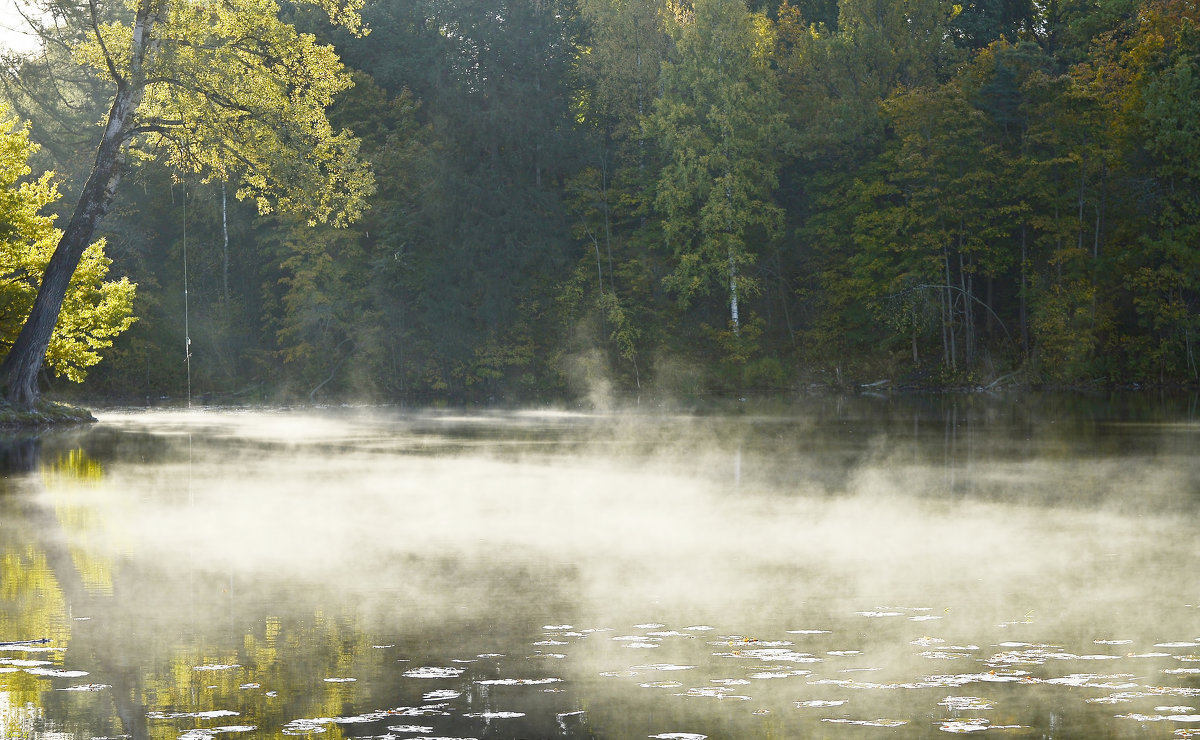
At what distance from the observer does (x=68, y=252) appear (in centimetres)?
2978

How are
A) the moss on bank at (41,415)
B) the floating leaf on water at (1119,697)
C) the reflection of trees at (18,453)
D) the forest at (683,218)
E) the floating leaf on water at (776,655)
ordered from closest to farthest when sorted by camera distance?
the floating leaf on water at (1119,697), the floating leaf on water at (776,655), the reflection of trees at (18,453), the moss on bank at (41,415), the forest at (683,218)

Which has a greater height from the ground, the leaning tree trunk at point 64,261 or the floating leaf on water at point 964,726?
the leaning tree trunk at point 64,261

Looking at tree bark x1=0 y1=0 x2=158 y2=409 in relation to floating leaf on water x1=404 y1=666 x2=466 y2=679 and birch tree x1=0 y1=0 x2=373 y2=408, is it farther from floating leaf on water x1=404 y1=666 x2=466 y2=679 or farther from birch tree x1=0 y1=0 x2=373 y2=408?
floating leaf on water x1=404 y1=666 x2=466 y2=679

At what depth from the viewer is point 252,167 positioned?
3147cm

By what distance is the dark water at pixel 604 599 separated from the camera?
6.15 m

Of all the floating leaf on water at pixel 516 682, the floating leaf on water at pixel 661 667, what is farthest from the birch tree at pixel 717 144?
the floating leaf on water at pixel 516 682

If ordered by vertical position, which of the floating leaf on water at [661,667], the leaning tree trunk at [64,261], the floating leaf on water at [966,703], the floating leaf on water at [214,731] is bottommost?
the floating leaf on water at [966,703]

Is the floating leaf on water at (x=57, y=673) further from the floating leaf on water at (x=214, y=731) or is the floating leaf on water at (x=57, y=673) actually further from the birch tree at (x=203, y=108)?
the birch tree at (x=203, y=108)

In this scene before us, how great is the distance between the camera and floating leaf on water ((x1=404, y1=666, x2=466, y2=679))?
6758 mm

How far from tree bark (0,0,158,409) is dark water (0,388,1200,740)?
38.1 feet

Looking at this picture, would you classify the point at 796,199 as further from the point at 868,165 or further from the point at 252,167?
the point at 252,167

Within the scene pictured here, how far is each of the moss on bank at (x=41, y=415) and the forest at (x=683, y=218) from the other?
16.8 metres

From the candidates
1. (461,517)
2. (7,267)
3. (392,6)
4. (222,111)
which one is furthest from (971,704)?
(392,6)

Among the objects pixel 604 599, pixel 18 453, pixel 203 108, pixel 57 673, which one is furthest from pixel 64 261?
→ pixel 57 673
